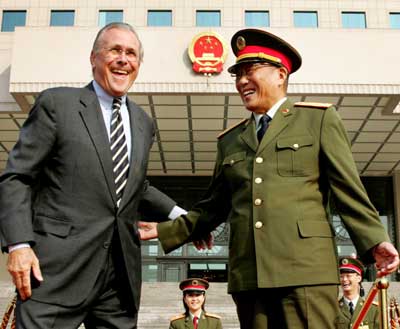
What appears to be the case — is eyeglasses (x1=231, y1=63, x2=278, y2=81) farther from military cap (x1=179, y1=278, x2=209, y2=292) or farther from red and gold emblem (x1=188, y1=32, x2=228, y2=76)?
red and gold emblem (x1=188, y1=32, x2=228, y2=76)

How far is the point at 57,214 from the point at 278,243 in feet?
3.52

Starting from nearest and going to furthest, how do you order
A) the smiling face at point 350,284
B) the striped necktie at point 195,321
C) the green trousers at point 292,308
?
the green trousers at point 292,308 < the smiling face at point 350,284 < the striped necktie at point 195,321

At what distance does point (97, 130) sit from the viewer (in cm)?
270

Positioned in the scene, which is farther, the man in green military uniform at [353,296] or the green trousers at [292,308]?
the man in green military uniform at [353,296]

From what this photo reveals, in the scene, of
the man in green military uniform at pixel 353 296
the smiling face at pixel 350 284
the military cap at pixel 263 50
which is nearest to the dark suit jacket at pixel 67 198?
the military cap at pixel 263 50

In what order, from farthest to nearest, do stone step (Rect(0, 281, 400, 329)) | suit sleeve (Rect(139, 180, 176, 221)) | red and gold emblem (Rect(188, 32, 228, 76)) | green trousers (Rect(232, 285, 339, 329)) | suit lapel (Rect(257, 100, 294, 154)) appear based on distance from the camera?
red and gold emblem (Rect(188, 32, 228, 76)) < stone step (Rect(0, 281, 400, 329)) < suit sleeve (Rect(139, 180, 176, 221)) < suit lapel (Rect(257, 100, 294, 154)) < green trousers (Rect(232, 285, 339, 329))

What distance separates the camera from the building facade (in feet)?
49.4

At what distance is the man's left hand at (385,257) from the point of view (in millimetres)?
2586

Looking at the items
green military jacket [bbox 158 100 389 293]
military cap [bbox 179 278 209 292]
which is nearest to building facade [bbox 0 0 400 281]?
military cap [bbox 179 278 209 292]

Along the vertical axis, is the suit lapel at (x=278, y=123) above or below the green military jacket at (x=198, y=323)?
above

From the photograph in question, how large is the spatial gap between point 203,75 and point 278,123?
12.3 metres

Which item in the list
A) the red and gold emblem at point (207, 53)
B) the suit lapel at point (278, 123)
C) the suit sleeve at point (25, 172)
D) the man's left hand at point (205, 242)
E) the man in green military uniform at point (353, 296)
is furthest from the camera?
the red and gold emblem at point (207, 53)

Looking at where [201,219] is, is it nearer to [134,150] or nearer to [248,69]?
[134,150]

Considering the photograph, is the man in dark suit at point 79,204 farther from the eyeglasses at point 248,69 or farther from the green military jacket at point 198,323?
the green military jacket at point 198,323
